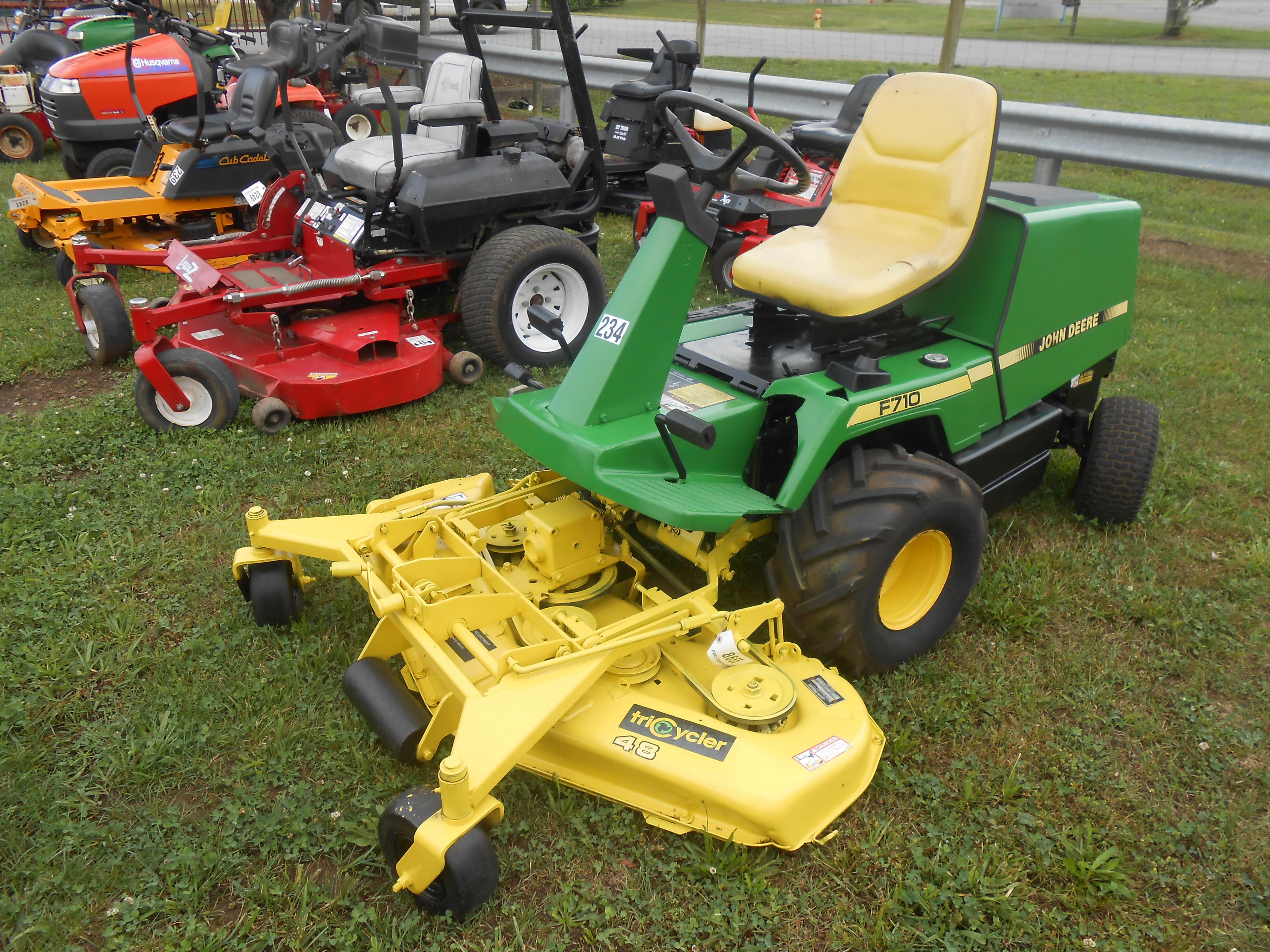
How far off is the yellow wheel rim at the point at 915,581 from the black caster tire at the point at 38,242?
6774 millimetres

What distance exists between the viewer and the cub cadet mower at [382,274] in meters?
4.48

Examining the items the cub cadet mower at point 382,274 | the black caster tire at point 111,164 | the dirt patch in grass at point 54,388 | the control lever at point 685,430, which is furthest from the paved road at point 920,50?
the control lever at point 685,430

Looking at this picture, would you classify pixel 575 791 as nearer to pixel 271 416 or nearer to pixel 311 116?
pixel 271 416

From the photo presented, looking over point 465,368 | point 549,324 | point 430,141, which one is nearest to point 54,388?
point 465,368

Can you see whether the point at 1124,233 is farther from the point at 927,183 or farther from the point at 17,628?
the point at 17,628

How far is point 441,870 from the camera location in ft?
7.00

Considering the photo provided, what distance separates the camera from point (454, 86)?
5.59m

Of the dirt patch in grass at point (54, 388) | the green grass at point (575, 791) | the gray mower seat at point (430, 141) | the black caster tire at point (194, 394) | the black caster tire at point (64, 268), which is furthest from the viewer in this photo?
the black caster tire at point (64, 268)

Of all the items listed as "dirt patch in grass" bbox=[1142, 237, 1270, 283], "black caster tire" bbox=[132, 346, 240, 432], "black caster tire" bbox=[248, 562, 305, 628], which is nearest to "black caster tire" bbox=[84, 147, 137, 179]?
"black caster tire" bbox=[132, 346, 240, 432]

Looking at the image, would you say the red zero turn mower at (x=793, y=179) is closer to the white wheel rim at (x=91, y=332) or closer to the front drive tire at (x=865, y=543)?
the front drive tire at (x=865, y=543)

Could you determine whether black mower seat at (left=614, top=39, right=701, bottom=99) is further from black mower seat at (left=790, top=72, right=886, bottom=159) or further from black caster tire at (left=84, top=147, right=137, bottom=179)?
black caster tire at (left=84, top=147, right=137, bottom=179)

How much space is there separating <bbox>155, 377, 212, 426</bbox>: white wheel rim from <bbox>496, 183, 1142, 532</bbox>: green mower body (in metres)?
2.14

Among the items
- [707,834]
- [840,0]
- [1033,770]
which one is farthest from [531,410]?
[840,0]

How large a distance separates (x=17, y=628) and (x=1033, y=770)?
3344 mm
